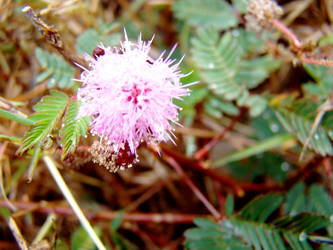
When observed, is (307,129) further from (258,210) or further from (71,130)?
(71,130)

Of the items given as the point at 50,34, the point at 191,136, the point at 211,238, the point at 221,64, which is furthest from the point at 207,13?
the point at 211,238

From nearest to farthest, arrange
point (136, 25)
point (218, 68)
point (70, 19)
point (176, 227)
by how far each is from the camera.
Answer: point (218, 68) → point (176, 227) → point (70, 19) → point (136, 25)

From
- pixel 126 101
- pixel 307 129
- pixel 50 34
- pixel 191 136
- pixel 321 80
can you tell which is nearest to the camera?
pixel 126 101

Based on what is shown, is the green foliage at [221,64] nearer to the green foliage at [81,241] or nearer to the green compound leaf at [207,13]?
the green compound leaf at [207,13]

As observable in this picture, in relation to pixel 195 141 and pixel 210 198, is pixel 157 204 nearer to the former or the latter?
pixel 210 198

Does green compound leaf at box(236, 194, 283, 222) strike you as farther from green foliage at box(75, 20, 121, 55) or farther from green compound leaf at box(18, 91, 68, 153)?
green foliage at box(75, 20, 121, 55)

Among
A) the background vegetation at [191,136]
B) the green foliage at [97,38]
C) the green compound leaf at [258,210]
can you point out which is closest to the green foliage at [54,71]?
the background vegetation at [191,136]

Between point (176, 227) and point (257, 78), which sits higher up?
point (257, 78)

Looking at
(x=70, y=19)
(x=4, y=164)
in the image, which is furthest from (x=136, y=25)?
(x=4, y=164)
